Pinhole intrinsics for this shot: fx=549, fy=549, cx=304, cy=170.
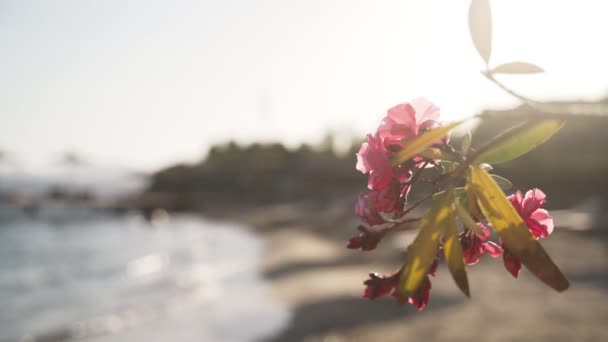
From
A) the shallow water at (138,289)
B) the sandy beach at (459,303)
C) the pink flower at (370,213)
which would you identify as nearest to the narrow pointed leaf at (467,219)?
the pink flower at (370,213)

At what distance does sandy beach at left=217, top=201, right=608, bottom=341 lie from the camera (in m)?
7.68

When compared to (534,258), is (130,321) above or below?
below

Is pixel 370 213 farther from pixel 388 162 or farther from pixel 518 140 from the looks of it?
pixel 518 140

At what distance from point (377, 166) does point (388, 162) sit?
14mm

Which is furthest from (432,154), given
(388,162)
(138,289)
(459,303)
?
(138,289)

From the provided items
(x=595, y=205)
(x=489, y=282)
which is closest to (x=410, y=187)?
(x=489, y=282)

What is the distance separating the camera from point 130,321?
40.4ft

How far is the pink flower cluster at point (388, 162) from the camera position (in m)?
0.67

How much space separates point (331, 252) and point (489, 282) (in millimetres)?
7582

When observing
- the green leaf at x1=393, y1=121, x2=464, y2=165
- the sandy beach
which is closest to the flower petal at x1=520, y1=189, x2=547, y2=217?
the green leaf at x1=393, y1=121, x2=464, y2=165

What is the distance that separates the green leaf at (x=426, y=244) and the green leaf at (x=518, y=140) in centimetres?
7

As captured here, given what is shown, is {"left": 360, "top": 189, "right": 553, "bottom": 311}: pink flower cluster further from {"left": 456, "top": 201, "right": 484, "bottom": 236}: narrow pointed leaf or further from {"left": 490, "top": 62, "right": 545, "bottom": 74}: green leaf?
{"left": 490, "top": 62, "right": 545, "bottom": 74}: green leaf

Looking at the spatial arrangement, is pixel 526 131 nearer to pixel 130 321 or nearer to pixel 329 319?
pixel 329 319

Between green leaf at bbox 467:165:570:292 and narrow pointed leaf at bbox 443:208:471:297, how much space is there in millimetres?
40
